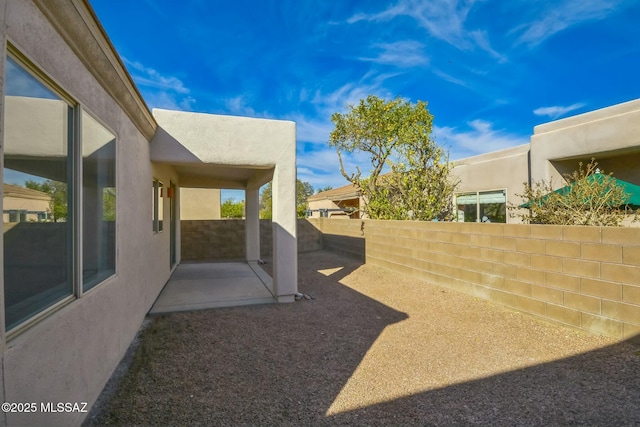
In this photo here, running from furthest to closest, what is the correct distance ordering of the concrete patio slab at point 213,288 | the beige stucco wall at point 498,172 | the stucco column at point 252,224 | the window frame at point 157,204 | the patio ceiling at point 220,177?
the beige stucco wall at point 498,172 < the stucco column at point 252,224 < the patio ceiling at point 220,177 < the window frame at point 157,204 < the concrete patio slab at point 213,288

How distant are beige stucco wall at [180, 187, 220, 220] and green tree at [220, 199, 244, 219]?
25.9ft

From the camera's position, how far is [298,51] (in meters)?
11.9

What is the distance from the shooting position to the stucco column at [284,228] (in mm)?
6055

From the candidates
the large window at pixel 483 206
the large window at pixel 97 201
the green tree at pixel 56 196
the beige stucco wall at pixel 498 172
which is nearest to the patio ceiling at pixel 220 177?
the large window at pixel 97 201

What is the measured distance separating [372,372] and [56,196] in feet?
10.7

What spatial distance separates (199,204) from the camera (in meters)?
18.5

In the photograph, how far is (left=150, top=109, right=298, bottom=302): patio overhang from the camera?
5.54 m

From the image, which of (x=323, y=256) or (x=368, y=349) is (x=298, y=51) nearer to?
(x=323, y=256)

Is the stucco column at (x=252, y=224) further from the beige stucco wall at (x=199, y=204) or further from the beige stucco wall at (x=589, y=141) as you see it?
→ the beige stucco wall at (x=589, y=141)

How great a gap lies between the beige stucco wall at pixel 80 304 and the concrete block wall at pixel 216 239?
721cm

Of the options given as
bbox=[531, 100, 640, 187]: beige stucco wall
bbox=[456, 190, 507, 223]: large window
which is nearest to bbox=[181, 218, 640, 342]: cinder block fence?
bbox=[531, 100, 640, 187]: beige stucco wall

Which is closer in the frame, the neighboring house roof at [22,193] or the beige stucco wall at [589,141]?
the neighboring house roof at [22,193]

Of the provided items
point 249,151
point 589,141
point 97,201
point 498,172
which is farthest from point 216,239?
point 589,141

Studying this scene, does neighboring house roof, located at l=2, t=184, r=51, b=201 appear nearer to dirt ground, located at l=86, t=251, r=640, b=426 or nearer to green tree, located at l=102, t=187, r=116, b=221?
green tree, located at l=102, t=187, r=116, b=221
